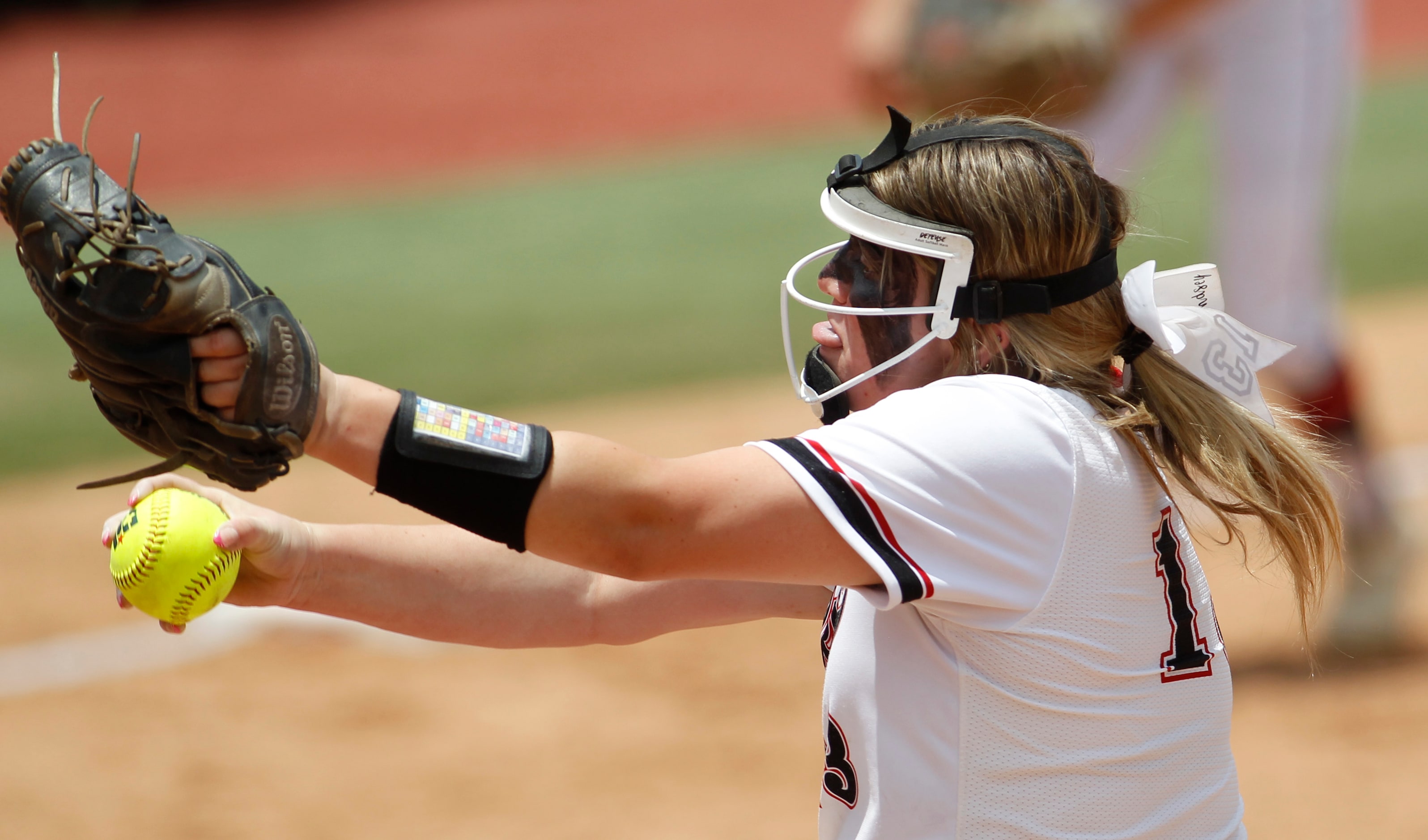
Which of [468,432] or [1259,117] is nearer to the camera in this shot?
[468,432]

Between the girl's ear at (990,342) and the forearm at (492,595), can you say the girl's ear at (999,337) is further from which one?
the forearm at (492,595)

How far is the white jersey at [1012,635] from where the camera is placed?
1.74 meters

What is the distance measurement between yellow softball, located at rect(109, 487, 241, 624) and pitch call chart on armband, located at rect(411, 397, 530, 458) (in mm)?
590

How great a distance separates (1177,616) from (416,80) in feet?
77.8

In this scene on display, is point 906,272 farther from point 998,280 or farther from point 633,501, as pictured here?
point 633,501

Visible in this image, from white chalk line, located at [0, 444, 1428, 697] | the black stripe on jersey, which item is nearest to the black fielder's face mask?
the black stripe on jersey

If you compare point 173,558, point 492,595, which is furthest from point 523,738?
point 173,558

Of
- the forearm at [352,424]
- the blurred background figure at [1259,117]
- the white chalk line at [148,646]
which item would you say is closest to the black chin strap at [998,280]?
the forearm at [352,424]

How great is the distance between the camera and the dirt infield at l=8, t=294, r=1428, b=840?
406 centimetres

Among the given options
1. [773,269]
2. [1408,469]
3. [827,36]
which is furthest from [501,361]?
[827,36]

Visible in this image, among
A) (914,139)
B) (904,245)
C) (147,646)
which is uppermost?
(914,139)

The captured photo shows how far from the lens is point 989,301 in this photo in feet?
6.24

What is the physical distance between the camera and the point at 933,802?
1.90 m

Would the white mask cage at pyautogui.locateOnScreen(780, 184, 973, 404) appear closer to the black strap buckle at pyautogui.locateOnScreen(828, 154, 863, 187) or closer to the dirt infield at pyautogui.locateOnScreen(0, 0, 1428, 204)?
the black strap buckle at pyautogui.locateOnScreen(828, 154, 863, 187)
